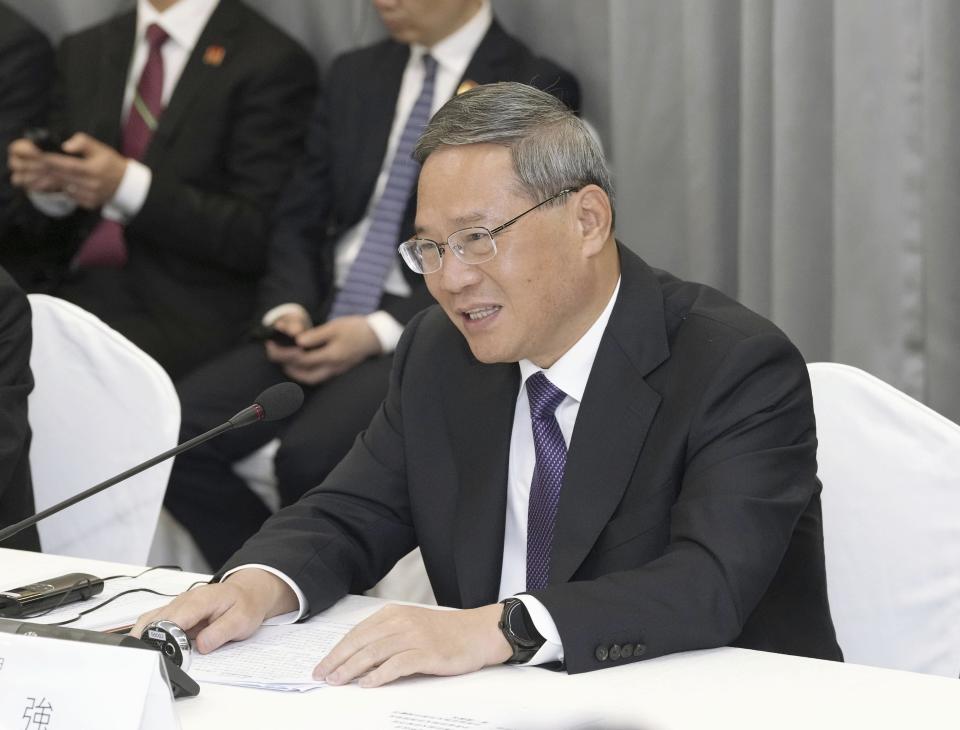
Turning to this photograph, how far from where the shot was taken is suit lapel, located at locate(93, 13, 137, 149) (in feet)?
13.5

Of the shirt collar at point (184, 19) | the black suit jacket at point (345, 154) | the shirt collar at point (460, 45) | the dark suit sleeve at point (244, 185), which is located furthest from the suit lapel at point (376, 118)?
the shirt collar at point (184, 19)

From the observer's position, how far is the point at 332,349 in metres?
3.48

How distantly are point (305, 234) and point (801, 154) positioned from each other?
1.40 metres

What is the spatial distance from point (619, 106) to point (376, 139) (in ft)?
2.20

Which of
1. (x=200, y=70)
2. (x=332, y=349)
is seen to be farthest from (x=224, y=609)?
(x=200, y=70)

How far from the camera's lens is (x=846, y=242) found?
10.6ft

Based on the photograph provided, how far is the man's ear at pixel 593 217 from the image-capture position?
2096 mm

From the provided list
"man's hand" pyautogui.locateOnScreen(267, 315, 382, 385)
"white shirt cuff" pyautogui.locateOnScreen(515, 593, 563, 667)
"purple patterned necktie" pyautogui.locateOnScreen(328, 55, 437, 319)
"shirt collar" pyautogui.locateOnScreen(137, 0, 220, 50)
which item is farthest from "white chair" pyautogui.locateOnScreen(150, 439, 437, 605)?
"white shirt cuff" pyautogui.locateOnScreen(515, 593, 563, 667)

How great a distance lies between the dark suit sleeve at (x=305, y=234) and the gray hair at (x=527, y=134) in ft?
5.66

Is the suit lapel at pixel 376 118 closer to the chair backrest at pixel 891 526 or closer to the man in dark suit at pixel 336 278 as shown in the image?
the man in dark suit at pixel 336 278

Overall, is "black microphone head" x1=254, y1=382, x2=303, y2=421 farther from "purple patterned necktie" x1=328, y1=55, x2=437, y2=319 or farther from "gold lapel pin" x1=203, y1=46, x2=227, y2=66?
"gold lapel pin" x1=203, y1=46, x2=227, y2=66

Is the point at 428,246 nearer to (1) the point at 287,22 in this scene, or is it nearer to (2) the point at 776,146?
(2) the point at 776,146

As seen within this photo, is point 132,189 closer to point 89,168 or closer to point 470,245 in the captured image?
point 89,168

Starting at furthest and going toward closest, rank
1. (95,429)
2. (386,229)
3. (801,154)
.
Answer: (386,229)
(801,154)
(95,429)
